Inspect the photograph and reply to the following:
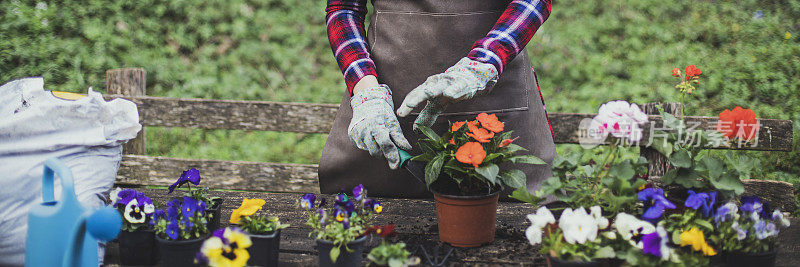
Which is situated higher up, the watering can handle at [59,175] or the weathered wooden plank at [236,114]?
the weathered wooden plank at [236,114]

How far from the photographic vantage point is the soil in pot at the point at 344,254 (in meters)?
1.24

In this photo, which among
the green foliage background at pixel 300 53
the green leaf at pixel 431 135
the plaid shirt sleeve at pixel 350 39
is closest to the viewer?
the green leaf at pixel 431 135

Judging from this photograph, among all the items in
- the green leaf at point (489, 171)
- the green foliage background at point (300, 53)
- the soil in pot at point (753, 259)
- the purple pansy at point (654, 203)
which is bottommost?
the soil in pot at point (753, 259)

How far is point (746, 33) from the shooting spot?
16.3 ft

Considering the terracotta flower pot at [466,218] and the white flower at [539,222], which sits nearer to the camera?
the white flower at [539,222]

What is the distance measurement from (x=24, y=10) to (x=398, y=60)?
186 inches

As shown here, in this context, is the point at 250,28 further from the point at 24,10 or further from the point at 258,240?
the point at 258,240

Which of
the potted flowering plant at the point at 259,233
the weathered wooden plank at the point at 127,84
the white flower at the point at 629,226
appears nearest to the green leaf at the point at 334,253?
the potted flowering plant at the point at 259,233

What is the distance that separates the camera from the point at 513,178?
4.55ft

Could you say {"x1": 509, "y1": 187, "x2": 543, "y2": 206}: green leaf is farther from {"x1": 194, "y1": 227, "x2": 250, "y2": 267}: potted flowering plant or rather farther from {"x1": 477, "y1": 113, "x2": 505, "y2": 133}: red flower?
{"x1": 194, "y1": 227, "x2": 250, "y2": 267}: potted flowering plant

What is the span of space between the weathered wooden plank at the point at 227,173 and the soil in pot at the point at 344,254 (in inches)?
57.8

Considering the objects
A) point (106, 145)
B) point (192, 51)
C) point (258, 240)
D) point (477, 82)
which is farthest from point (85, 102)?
point (192, 51)

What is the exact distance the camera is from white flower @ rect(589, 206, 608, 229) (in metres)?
1.19

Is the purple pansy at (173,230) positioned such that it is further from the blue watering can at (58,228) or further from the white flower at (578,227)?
the white flower at (578,227)
